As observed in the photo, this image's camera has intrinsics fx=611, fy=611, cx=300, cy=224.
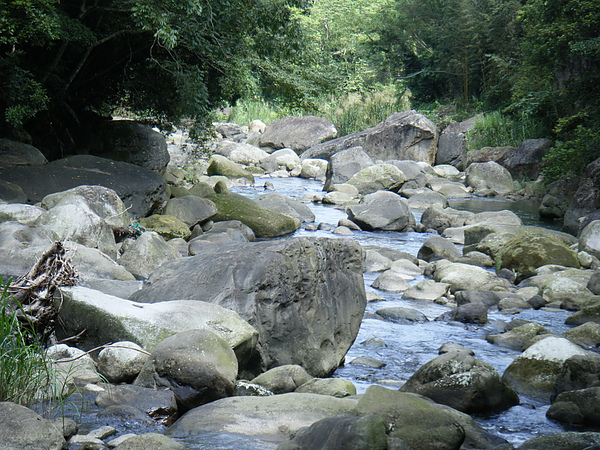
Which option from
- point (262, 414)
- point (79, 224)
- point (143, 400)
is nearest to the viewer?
point (262, 414)

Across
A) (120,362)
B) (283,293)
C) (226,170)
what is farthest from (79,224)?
(226,170)

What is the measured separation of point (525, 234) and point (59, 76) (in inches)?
368

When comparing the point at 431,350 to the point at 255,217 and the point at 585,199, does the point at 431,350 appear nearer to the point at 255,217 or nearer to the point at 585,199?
the point at 255,217

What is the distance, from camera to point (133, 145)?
13.9m

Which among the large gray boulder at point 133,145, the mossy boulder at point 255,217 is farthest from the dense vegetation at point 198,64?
the mossy boulder at point 255,217

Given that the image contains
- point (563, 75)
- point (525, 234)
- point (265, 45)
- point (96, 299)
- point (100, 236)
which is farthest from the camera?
point (563, 75)

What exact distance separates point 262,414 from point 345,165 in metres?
16.4

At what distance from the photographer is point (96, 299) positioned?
15.8ft

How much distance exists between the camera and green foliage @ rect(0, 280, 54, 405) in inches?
138

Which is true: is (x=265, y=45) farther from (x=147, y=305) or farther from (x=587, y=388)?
(x=587, y=388)

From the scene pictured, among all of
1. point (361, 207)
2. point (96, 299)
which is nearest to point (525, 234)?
point (361, 207)

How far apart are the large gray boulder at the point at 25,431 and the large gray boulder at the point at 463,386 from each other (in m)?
2.64

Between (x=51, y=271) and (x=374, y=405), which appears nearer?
(x=374, y=405)

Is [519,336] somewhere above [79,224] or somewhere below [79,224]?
below
